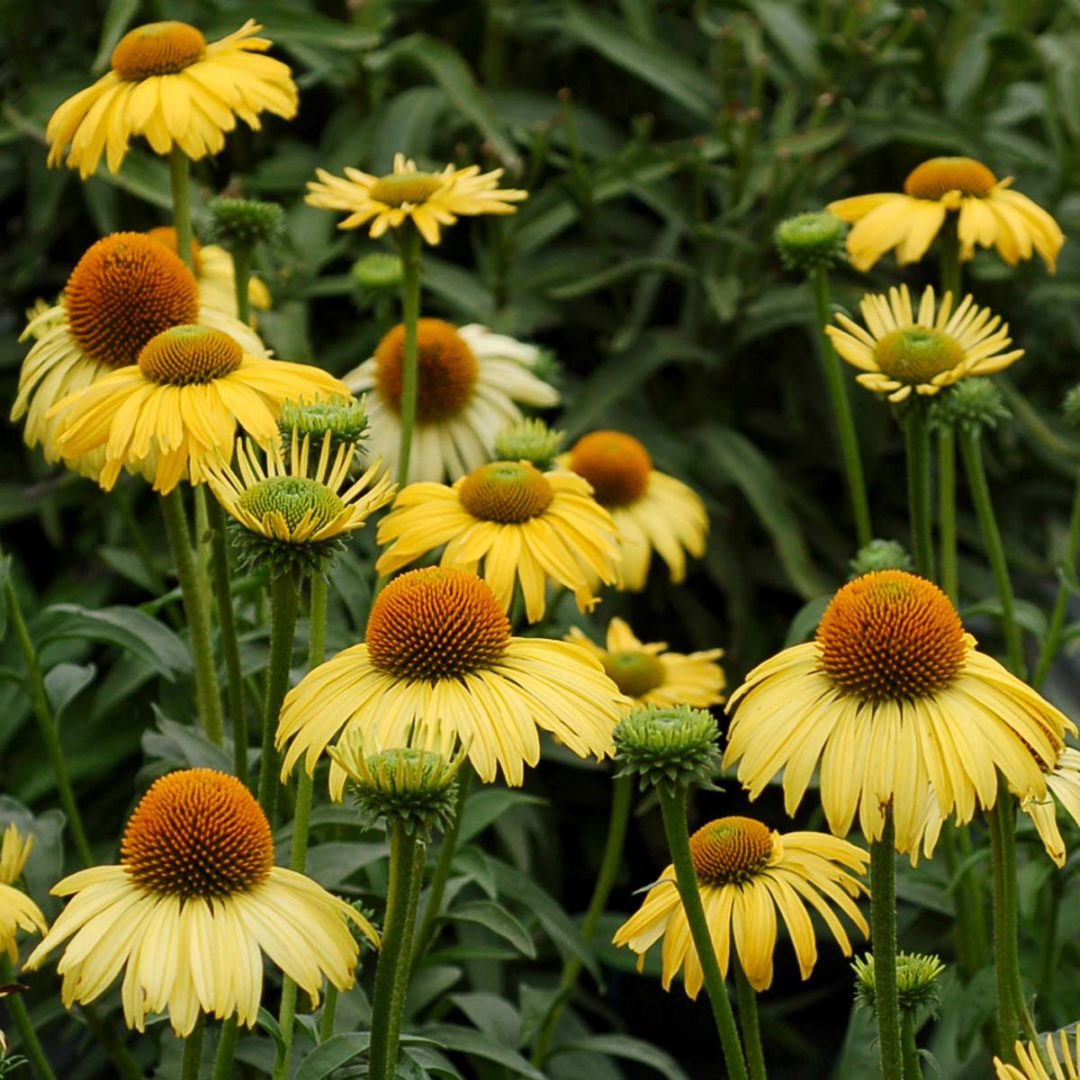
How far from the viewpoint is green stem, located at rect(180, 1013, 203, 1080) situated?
1011 millimetres

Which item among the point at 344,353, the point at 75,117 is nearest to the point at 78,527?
the point at 344,353

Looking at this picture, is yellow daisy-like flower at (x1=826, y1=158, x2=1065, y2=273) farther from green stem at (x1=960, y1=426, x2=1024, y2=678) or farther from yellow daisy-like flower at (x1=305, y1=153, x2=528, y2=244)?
yellow daisy-like flower at (x1=305, y1=153, x2=528, y2=244)

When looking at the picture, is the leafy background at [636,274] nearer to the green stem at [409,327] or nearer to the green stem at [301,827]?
the green stem at [409,327]

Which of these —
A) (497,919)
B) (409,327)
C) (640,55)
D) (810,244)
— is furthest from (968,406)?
(640,55)

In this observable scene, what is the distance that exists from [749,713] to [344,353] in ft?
4.66

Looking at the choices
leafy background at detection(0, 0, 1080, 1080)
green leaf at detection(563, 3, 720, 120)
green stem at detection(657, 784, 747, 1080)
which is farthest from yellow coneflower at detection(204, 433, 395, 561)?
green leaf at detection(563, 3, 720, 120)

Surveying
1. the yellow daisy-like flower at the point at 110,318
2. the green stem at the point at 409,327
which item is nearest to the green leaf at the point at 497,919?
the green stem at the point at 409,327

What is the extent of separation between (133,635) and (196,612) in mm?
119

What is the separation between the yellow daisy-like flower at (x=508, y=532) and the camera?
1337mm

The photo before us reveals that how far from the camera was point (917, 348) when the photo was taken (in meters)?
1.43

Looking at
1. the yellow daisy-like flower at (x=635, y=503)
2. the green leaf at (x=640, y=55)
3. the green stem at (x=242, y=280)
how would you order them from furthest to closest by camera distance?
the green leaf at (x=640, y=55)
the yellow daisy-like flower at (x=635, y=503)
the green stem at (x=242, y=280)

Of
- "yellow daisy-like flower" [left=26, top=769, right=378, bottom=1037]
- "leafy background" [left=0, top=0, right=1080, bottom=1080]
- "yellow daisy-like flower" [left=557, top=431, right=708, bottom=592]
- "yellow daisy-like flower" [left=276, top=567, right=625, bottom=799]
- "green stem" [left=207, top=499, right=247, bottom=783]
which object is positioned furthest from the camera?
"leafy background" [left=0, top=0, right=1080, bottom=1080]

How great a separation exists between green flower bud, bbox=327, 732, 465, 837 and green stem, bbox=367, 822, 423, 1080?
0.01 meters

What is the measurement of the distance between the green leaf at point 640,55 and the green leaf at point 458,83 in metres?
0.25
